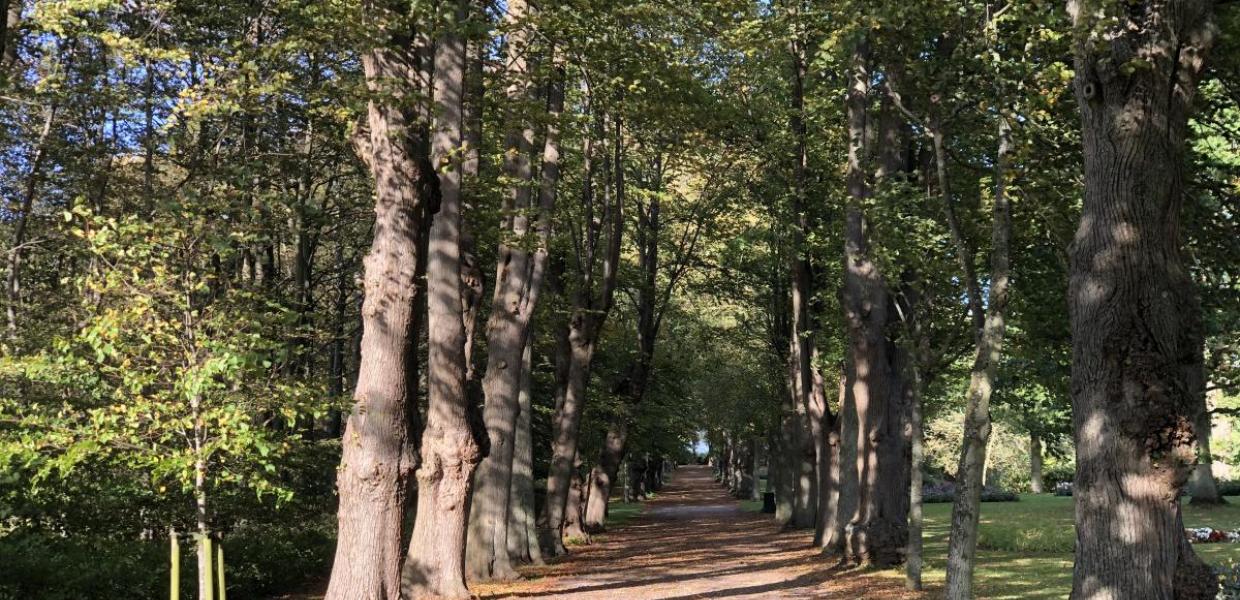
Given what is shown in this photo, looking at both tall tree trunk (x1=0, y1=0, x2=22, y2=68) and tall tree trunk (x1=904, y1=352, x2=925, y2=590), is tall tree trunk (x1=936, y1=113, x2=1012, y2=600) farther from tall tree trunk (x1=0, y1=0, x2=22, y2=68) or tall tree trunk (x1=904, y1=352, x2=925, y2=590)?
tall tree trunk (x1=0, y1=0, x2=22, y2=68)

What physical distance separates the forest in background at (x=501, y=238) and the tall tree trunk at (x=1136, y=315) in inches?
1.1

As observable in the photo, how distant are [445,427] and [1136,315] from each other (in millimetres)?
9039

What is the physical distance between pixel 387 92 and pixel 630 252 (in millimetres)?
23262

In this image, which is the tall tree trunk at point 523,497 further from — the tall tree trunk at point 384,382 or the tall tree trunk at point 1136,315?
the tall tree trunk at point 1136,315

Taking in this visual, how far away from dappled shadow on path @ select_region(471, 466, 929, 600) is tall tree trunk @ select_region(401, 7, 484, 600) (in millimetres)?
1631

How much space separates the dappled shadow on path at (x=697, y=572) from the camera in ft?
52.5

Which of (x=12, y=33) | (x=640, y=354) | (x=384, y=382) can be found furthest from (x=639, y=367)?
(x=384, y=382)

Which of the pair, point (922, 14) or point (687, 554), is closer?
point (922, 14)

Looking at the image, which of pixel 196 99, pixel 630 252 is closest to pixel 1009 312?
pixel 196 99

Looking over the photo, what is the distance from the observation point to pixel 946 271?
46.3 feet

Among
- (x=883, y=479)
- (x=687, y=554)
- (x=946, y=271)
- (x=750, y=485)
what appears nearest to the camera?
(x=946, y=271)

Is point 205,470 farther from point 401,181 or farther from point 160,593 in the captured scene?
point 160,593

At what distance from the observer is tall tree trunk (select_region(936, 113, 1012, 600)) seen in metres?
11.0

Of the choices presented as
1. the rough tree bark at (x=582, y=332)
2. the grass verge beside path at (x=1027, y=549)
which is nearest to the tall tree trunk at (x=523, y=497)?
the rough tree bark at (x=582, y=332)
